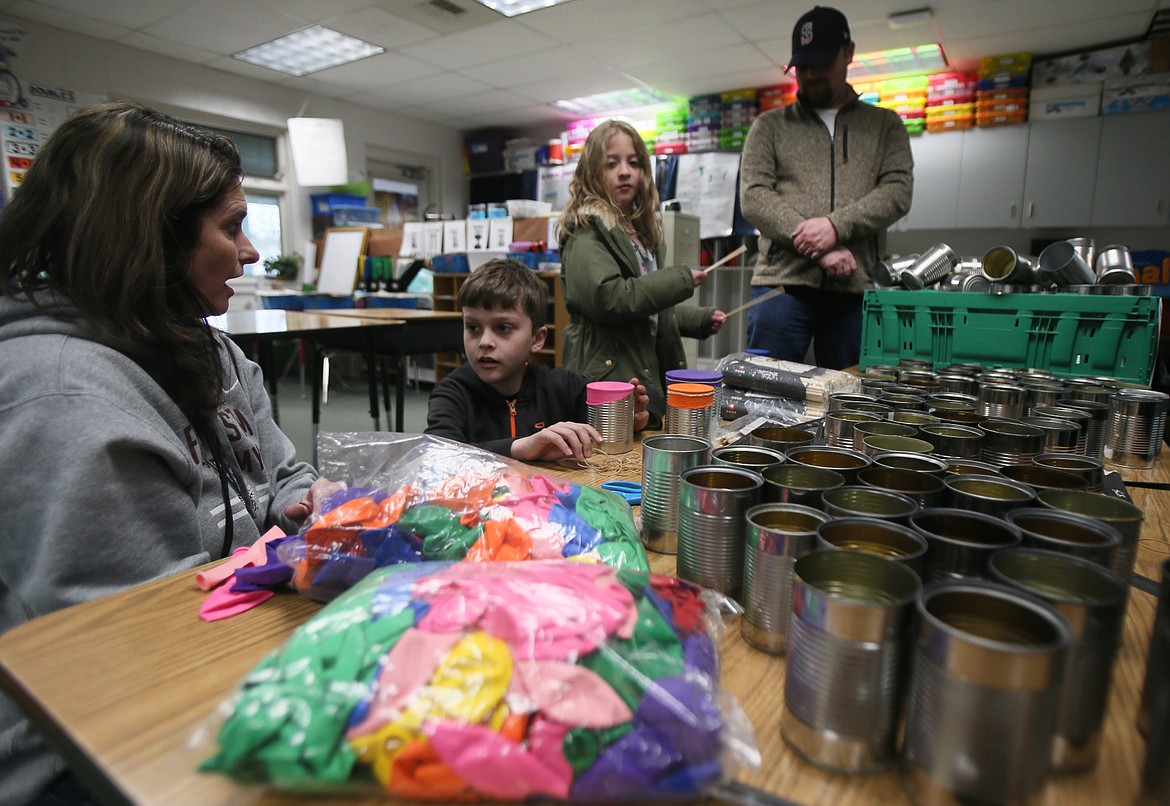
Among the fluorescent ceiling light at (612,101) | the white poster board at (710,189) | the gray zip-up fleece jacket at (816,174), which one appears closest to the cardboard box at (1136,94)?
the white poster board at (710,189)

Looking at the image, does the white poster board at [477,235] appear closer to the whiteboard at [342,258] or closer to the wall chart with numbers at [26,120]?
the whiteboard at [342,258]

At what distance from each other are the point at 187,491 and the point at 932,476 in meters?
0.87

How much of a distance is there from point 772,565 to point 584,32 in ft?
16.8

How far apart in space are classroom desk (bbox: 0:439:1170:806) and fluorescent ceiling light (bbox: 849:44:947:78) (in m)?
A: 5.46

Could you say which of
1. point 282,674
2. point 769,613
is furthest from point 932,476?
point 282,674

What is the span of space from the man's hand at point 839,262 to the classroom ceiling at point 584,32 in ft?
9.88

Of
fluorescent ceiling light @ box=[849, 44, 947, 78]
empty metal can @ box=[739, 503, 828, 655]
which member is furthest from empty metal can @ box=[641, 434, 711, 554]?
fluorescent ceiling light @ box=[849, 44, 947, 78]

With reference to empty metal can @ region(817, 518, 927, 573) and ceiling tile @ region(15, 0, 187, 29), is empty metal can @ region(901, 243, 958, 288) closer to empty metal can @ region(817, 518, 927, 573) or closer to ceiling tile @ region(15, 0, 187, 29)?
empty metal can @ region(817, 518, 927, 573)

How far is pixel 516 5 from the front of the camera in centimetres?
441

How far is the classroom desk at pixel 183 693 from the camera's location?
1.28 ft

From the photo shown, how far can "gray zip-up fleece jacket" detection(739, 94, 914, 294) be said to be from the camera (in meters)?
2.12

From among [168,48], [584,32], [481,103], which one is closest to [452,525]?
[584,32]

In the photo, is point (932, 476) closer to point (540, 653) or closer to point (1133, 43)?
point (540, 653)

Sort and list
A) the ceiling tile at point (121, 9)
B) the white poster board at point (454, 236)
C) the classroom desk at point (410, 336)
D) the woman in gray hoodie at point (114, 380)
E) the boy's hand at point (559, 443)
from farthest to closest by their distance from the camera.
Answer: the white poster board at point (454, 236)
the ceiling tile at point (121, 9)
the classroom desk at point (410, 336)
the boy's hand at point (559, 443)
the woman in gray hoodie at point (114, 380)
